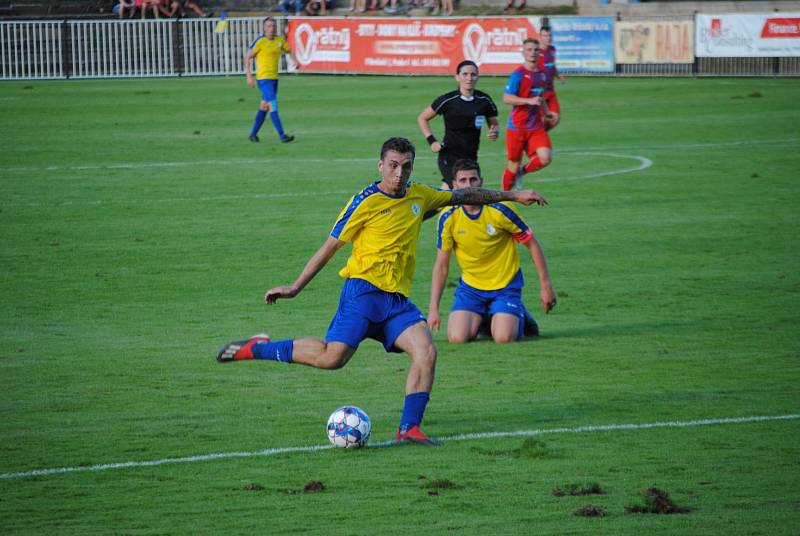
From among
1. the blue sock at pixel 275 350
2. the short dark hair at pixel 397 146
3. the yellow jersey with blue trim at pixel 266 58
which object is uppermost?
the yellow jersey with blue trim at pixel 266 58

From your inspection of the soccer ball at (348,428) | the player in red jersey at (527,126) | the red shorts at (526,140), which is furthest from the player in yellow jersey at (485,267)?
the red shorts at (526,140)

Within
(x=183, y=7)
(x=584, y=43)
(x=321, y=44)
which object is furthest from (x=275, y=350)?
(x=183, y=7)

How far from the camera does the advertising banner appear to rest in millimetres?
37656

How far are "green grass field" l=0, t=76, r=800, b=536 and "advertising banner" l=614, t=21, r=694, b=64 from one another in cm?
1432

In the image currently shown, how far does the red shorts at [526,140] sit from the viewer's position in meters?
18.9

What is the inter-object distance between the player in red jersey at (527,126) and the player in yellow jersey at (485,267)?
7.47 metres

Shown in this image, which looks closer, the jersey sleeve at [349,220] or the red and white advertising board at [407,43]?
the jersey sleeve at [349,220]

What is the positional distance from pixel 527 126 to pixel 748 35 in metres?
20.1

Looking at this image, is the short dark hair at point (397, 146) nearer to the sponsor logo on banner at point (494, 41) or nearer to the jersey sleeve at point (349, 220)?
the jersey sleeve at point (349, 220)

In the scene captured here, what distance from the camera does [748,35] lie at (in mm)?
36594

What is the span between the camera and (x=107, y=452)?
25.7 ft

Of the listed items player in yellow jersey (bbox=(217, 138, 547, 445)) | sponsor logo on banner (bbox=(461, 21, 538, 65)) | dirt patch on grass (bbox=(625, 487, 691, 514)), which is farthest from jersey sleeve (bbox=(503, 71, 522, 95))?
sponsor logo on banner (bbox=(461, 21, 538, 65))

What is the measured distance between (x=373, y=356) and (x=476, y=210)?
5.11ft

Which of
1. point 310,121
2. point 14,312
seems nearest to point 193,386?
point 14,312
